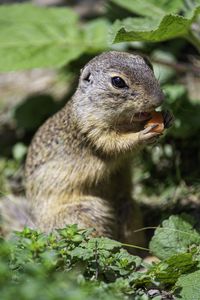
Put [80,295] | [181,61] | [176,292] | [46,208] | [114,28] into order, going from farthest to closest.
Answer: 1. [181,61]
2. [46,208]
3. [114,28]
4. [176,292]
5. [80,295]

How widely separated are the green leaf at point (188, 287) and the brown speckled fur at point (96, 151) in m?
1.25

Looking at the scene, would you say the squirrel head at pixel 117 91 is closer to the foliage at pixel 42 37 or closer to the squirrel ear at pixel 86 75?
the squirrel ear at pixel 86 75

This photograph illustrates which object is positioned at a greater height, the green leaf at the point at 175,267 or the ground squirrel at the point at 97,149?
the ground squirrel at the point at 97,149

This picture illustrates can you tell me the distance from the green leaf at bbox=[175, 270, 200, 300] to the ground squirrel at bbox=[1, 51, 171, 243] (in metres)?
1.26

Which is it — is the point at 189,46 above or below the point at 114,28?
above

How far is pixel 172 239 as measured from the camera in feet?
18.8

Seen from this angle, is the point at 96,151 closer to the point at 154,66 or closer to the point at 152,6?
the point at 152,6

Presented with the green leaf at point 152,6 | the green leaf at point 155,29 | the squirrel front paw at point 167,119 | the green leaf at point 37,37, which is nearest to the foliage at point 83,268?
the squirrel front paw at point 167,119

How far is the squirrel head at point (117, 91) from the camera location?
5.73 m

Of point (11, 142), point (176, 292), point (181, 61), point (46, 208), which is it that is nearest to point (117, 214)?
point (46, 208)

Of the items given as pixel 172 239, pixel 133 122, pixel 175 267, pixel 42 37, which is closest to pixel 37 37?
pixel 42 37

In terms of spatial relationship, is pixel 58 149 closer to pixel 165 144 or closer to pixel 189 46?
pixel 165 144

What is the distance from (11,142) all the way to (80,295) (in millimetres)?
5557

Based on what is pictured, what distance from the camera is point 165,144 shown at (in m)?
7.69
